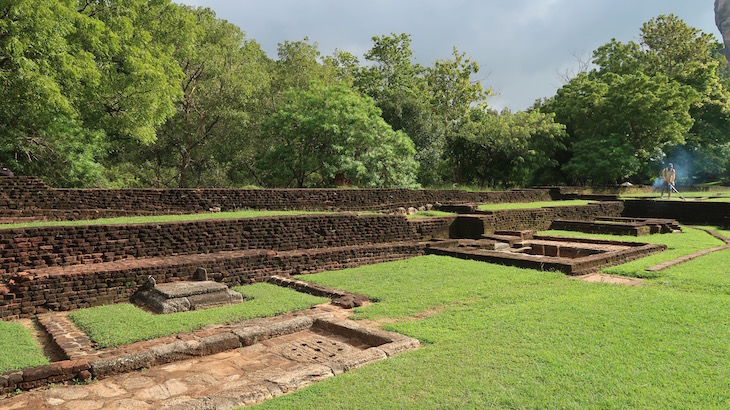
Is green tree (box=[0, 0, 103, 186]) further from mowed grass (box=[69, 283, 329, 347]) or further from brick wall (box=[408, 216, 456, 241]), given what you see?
brick wall (box=[408, 216, 456, 241])

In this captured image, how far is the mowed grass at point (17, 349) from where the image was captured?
4.24 metres

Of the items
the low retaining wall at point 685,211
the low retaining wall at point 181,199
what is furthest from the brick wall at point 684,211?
the low retaining wall at point 181,199

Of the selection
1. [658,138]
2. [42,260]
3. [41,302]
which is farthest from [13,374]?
[658,138]

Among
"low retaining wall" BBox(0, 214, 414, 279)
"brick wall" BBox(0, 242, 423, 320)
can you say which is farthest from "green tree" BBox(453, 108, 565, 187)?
"brick wall" BBox(0, 242, 423, 320)

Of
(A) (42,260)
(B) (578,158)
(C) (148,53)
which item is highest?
(C) (148,53)

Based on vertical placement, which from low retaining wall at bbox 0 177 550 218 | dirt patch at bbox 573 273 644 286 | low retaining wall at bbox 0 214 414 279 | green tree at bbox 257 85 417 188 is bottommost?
dirt patch at bbox 573 273 644 286

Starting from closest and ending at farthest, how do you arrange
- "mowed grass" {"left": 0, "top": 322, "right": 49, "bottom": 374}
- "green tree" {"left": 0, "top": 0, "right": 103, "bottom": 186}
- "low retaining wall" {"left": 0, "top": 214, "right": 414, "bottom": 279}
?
"mowed grass" {"left": 0, "top": 322, "right": 49, "bottom": 374}, "low retaining wall" {"left": 0, "top": 214, "right": 414, "bottom": 279}, "green tree" {"left": 0, "top": 0, "right": 103, "bottom": 186}

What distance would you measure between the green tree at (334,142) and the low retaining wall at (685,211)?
8.72 metres

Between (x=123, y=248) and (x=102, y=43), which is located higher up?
(x=102, y=43)

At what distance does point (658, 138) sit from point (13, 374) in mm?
28696

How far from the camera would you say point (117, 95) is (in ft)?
48.8

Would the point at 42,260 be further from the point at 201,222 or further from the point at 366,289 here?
the point at 366,289

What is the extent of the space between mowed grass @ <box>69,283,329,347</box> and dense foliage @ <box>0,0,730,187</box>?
25.1 ft

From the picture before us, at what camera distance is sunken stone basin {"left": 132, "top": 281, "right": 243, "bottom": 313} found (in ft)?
20.5
